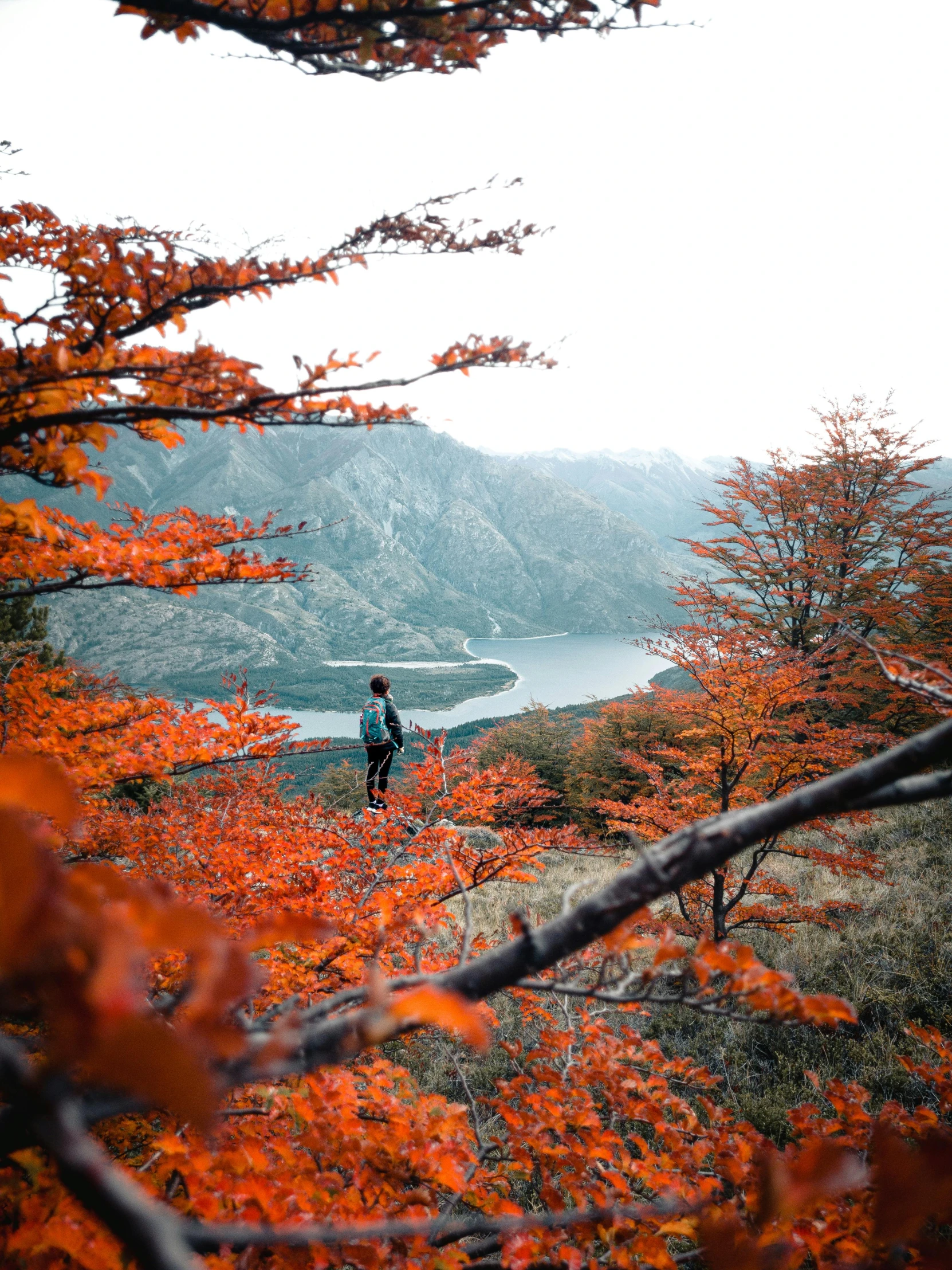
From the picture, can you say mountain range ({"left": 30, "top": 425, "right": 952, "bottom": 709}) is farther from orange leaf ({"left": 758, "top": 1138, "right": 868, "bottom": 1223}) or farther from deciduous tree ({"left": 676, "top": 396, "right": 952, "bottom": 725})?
orange leaf ({"left": 758, "top": 1138, "right": 868, "bottom": 1223})

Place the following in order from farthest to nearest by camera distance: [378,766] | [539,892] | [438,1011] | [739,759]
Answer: [539,892] → [378,766] → [739,759] → [438,1011]

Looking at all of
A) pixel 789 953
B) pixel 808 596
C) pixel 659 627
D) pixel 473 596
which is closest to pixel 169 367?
pixel 659 627

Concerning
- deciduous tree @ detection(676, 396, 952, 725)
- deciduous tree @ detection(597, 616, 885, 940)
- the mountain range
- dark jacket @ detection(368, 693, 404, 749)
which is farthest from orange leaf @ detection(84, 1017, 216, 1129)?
the mountain range

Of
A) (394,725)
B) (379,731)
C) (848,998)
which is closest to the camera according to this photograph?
(848,998)

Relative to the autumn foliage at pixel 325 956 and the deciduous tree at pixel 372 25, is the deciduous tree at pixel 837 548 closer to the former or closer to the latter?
the autumn foliage at pixel 325 956

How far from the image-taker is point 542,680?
289 ft

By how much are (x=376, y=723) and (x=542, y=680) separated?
8309cm

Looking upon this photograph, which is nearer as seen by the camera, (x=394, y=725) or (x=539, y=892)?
(x=394, y=725)

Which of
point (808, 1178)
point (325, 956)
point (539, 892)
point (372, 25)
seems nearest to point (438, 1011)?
point (808, 1178)

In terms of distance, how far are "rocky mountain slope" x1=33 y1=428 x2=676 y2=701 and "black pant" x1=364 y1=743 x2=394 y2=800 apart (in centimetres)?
9071

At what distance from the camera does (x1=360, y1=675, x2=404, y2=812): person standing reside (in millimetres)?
6082

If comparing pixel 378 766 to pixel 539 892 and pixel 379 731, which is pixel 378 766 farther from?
pixel 539 892

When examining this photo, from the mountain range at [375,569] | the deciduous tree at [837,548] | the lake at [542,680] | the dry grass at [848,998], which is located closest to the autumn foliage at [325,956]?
the dry grass at [848,998]

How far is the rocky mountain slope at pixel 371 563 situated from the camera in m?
107
